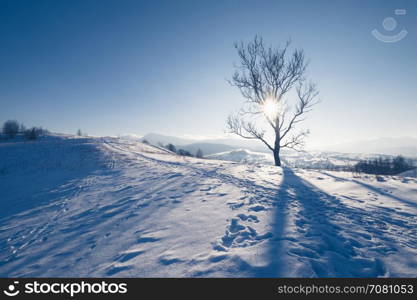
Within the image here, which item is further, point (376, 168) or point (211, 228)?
point (376, 168)

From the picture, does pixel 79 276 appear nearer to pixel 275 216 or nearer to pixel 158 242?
pixel 158 242

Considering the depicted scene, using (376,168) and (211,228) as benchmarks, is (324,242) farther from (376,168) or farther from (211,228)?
(376,168)

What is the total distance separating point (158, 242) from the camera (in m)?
4.44

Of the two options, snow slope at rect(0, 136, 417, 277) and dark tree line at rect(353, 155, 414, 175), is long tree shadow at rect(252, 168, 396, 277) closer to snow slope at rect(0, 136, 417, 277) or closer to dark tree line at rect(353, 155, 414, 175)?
snow slope at rect(0, 136, 417, 277)

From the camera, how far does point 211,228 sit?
16.3 ft

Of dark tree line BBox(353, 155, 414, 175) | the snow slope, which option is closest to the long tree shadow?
the snow slope

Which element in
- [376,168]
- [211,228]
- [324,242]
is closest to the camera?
Answer: [324,242]

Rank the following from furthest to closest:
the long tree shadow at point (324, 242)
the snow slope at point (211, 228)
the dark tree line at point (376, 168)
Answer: the dark tree line at point (376, 168), the snow slope at point (211, 228), the long tree shadow at point (324, 242)

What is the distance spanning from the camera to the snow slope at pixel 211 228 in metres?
3.53

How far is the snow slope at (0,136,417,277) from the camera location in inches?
139

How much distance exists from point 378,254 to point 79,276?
575 cm

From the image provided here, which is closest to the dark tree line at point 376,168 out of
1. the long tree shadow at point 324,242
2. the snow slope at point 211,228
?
the snow slope at point 211,228

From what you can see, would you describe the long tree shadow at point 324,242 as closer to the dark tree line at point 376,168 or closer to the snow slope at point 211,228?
the snow slope at point 211,228

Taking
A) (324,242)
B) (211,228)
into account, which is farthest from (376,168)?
(211,228)
